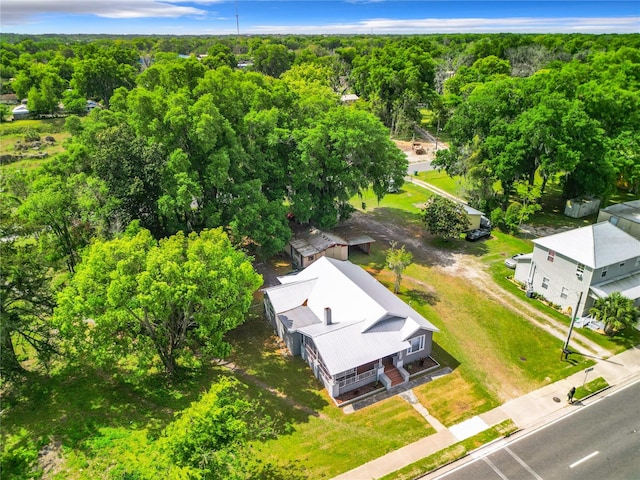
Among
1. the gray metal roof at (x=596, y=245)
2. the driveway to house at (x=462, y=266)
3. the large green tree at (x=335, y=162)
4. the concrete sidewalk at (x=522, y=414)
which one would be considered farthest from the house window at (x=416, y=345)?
the large green tree at (x=335, y=162)

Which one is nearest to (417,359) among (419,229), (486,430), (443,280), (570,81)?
(486,430)

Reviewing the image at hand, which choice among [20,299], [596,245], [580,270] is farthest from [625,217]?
[20,299]

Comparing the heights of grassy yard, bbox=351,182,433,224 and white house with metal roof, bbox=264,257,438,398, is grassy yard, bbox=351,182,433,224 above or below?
below

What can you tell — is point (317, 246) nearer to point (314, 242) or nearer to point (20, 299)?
point (314, 242)

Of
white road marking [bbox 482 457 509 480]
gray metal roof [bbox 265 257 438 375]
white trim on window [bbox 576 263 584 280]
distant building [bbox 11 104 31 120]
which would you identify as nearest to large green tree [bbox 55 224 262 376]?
gray metal roof [bbox 265 257 438 375]

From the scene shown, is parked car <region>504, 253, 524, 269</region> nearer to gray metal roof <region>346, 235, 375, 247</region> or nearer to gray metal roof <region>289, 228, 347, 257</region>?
gray metal roof <region>346, 235, 375, 247</region>

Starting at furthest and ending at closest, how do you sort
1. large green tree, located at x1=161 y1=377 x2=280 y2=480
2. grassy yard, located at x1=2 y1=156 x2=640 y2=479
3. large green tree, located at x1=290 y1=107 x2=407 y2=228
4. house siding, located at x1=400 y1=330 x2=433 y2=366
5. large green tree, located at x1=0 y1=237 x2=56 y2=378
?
large green tree, located at x1=290 y1=107 x2=407 y2=228
house siding, located at x1=400 y1=330 x2=433 y2=366
large green tree, located at x1=0 y1=237 x2=56 y2=378
grassy yard, located at x1=2 y1=156 x2=640 y2=479
large green tree, located at x1=161 y1=377 x2=280 y2=480
